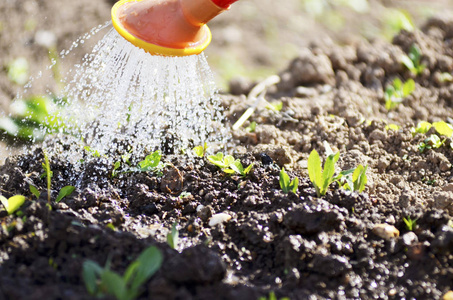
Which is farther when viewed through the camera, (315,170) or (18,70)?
(18,70)

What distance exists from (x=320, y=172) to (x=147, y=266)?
0.88m

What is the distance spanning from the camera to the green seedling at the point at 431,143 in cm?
255

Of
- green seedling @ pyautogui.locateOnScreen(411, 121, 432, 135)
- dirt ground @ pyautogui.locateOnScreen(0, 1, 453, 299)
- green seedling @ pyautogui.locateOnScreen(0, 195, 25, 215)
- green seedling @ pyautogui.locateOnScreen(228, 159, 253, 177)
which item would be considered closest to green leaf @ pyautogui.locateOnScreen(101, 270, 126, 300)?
dirt ground @ pyautogui.locateOnScreen(0, 1, 453, 299)

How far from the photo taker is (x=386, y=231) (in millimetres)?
1902

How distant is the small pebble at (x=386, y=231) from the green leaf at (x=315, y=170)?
0.90 feet

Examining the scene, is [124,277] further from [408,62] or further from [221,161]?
[408,62]

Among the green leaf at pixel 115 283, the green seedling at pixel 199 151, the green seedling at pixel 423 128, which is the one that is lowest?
the green seedling at pixel 199 151

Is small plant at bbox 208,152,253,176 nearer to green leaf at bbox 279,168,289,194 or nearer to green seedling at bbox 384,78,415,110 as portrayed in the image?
green leaf at bbox 279,168,289,194

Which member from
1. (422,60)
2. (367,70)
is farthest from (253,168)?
(422,60)

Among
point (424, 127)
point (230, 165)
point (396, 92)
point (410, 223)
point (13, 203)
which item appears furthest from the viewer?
point (396, 92)

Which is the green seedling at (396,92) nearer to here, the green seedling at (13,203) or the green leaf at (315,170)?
the green leaf at (315,170)

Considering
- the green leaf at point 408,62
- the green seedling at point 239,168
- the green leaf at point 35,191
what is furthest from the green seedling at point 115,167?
the green leaf at point 408,62

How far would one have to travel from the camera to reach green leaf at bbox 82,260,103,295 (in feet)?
4.67

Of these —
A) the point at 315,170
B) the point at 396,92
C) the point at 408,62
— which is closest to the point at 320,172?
the point at 315,170
